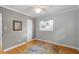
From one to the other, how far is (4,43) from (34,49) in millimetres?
688

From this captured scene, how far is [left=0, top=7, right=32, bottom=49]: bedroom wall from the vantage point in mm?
1798

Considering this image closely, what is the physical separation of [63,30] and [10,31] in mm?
1242

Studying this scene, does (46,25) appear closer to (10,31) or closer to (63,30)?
(63,30)

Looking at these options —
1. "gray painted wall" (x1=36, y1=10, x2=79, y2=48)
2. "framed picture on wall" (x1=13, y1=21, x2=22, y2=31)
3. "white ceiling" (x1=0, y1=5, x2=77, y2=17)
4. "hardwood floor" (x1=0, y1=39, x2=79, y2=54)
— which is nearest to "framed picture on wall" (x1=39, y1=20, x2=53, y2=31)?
"gray painted wall" (x1=36, y1=10, x2=79, y2=48)

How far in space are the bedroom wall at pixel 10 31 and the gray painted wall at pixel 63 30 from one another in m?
0.37

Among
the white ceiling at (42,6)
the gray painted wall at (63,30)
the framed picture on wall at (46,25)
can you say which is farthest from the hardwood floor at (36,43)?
the white ceiling at (42,6)

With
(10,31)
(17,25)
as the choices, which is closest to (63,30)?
(17,25)

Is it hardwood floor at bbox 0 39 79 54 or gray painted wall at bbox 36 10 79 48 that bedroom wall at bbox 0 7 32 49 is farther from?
gray painted wall at bbox 36 10 79 48

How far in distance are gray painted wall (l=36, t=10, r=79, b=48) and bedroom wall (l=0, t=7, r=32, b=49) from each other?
37 cm

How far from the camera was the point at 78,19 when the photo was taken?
182 centimetres
